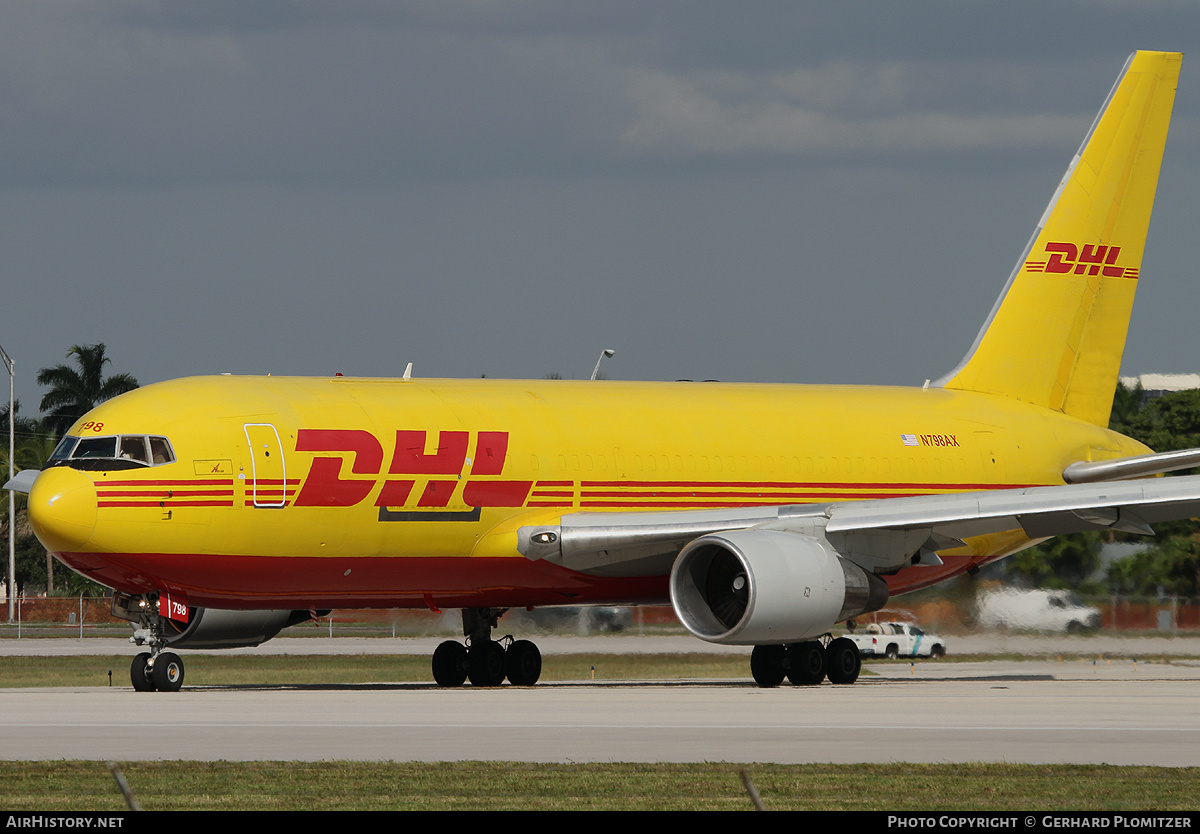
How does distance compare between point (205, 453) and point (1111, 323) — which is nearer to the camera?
point (205, 453)

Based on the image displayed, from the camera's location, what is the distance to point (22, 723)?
66.5 ft

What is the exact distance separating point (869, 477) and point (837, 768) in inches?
687

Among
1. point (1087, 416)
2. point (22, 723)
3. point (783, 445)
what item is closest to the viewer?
point (22, 723)

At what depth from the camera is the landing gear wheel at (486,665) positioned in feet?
98.0

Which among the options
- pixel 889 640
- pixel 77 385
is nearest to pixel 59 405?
pixel 77 385

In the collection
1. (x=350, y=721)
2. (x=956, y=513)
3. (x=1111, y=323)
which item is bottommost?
(x=350, y=721)

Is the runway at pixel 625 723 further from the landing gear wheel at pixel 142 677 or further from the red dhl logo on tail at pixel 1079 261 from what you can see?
the red dhl logo on tail at pixel 1079 261

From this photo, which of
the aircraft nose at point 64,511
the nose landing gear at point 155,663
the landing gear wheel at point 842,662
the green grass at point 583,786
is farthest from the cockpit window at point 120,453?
the landing gear wheel at point 842,662

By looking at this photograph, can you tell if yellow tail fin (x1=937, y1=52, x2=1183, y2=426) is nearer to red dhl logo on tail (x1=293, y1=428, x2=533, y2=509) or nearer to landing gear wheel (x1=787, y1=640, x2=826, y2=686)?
landing gear wheel (x1=787, y1=640, x2=826, y2=686)

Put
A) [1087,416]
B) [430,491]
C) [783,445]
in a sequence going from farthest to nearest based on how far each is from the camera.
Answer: [1087,416]
[783,445]
[430,491]

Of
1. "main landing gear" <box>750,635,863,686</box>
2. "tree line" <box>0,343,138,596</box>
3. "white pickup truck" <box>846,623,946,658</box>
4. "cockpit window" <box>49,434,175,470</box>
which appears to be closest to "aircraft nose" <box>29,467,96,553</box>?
"cockpit window" <box>49,434,175,470</box>

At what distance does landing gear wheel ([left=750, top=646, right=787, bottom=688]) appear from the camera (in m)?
28.5
